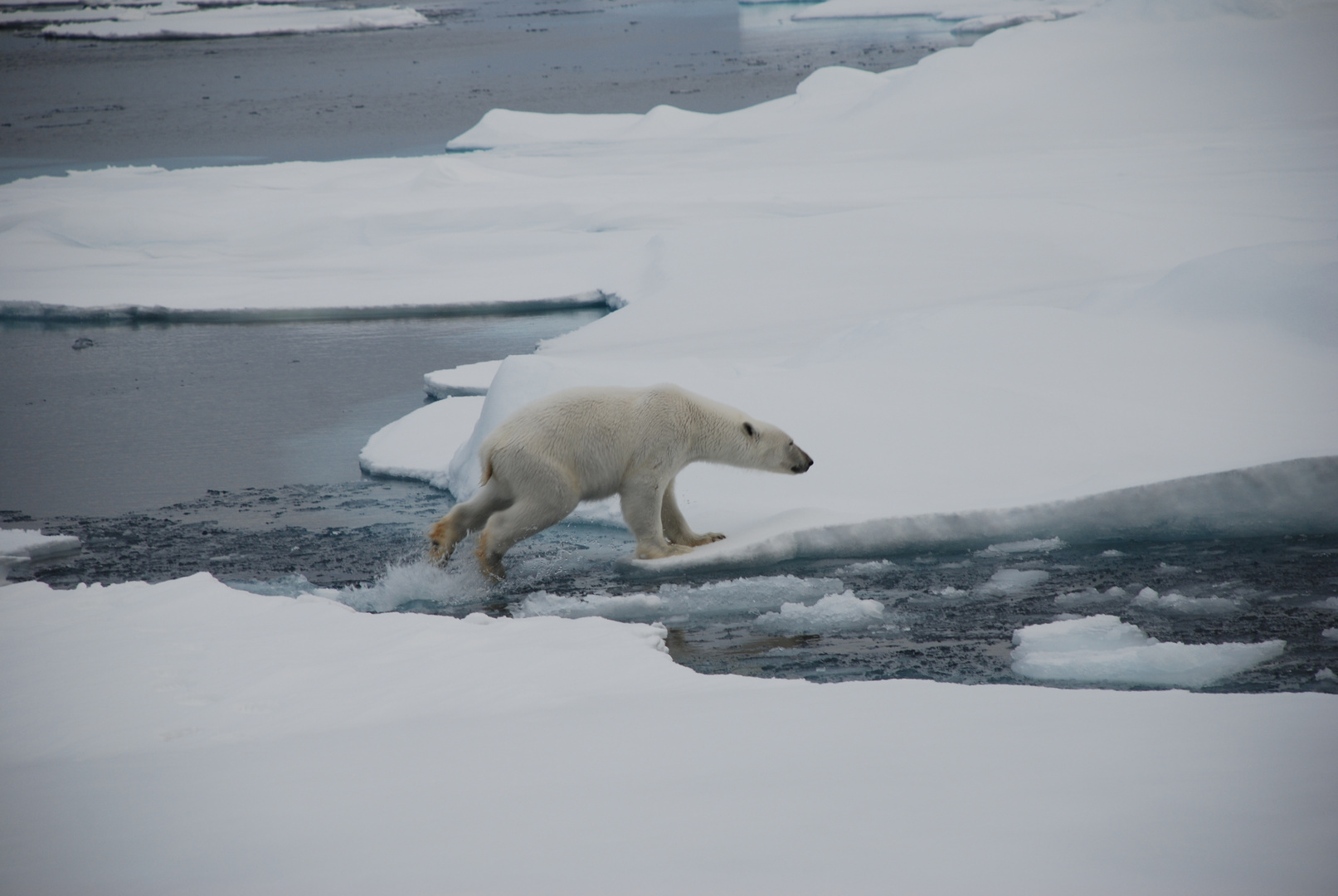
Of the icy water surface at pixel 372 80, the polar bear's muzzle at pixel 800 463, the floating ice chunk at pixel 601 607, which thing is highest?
the icy water surface at pixel 372 80

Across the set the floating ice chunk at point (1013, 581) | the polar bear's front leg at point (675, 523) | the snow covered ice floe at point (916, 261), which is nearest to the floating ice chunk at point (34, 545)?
the snow covered ice floe at point (916, 261)

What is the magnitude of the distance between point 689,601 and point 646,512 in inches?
24.4

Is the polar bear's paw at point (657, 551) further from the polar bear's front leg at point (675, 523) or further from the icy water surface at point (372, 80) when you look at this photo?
the icy water surface at point (372, 80)

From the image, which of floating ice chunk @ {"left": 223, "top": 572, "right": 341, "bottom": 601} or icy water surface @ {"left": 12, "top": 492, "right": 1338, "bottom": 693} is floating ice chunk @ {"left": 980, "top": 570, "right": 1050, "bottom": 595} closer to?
icy water surface @ {"left": 12, "top": 492, "right": 1338, "bottom": 693}

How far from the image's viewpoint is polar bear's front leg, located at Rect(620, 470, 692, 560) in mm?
5449

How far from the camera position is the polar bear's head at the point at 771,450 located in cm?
571

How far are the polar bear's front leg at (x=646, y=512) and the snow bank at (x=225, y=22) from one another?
188ft

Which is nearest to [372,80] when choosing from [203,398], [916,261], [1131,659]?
[203,398]

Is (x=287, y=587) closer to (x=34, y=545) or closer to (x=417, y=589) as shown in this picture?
(x=417, y=589)

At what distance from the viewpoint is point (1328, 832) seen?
7.69 ft

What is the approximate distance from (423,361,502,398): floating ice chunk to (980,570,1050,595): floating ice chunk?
4.73 m

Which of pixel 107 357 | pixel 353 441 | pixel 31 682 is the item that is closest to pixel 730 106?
pixel 107 357

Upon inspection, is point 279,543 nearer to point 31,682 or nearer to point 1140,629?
point 31,682

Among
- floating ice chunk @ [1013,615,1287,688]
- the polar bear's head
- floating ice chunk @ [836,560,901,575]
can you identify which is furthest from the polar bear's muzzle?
floating ice chunk @ [1013,615,1287,688]
